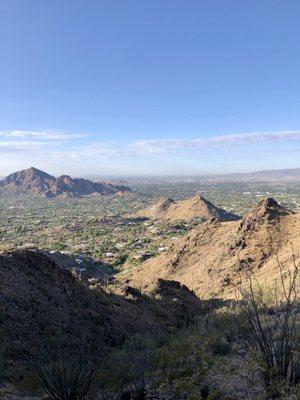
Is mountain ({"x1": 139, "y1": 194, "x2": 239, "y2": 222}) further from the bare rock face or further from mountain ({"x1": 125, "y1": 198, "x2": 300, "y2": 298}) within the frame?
the bare rock face

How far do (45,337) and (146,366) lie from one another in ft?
22.3

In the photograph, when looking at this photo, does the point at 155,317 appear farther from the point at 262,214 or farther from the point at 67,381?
the point at 262,214

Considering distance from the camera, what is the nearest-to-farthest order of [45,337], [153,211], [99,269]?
[45,337]
[99,269]
[153,211]

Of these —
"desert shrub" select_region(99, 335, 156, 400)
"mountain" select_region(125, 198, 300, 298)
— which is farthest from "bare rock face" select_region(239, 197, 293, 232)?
"desert shrub" select_region(99, 335, 156, 400)

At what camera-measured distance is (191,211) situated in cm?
11012

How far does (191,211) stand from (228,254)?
66.5 meters

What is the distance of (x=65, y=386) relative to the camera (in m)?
10.5

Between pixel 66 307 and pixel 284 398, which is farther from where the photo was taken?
pixel 66 307

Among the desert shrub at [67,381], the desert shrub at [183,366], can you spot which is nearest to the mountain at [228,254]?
the desert shrub at [183,366]

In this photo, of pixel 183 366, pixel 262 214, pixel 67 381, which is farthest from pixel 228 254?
pixel 67 381

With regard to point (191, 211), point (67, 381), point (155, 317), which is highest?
point (67, 381)

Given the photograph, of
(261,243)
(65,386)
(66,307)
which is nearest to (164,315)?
(66,307)

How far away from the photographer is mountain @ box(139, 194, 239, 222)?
105312mm

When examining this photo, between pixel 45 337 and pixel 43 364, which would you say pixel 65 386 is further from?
pixel 45 337
